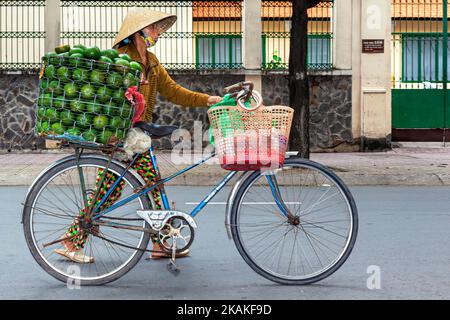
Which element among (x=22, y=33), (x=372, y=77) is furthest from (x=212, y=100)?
(x=22, y=33)

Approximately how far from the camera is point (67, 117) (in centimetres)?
571

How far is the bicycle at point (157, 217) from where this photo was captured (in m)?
5.96

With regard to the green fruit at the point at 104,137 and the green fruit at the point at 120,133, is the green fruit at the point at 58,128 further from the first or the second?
the green fruit at the point at 120,133

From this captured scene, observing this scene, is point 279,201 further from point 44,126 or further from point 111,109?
point 44,126

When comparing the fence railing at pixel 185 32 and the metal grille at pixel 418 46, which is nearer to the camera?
the fence railing at pixel 185 32

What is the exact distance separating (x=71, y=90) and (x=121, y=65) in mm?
341

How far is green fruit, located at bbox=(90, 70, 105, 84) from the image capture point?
5703 millimetres

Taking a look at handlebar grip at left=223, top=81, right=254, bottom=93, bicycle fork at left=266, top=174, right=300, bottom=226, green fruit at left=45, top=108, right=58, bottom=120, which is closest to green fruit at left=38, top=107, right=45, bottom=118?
green fruit at left=45, top=108, right=58, bottom=120

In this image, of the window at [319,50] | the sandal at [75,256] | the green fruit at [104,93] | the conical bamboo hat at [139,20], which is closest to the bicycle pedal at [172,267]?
the sandal at [75,256]

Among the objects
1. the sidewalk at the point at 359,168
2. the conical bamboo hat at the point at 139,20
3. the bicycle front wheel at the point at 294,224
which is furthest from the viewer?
the sidewalk at the point at 359,168

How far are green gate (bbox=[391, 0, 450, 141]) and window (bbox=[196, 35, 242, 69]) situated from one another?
3205mm

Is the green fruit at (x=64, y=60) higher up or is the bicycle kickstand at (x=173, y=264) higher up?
the green fruit at (x=64, y=60)
